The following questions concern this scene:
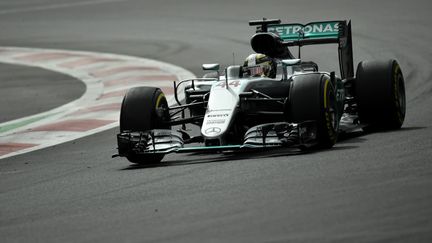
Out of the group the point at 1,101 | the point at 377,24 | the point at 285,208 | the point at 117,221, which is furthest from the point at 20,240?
the point at 377,24

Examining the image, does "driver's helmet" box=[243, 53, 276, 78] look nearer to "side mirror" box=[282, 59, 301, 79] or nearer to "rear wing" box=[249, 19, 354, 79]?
"side mirror" box=[282, 59, 301, 79]

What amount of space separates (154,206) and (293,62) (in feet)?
11.1

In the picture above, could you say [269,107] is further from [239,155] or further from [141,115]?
[141,115]

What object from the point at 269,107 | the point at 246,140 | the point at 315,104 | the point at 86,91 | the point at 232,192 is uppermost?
the point at 315,104

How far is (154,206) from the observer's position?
9.05m

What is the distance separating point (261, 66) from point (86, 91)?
7.02 m

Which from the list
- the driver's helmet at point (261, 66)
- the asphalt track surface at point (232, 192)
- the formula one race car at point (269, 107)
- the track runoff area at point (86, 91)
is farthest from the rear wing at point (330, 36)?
the track runoff area at point (86, 91)

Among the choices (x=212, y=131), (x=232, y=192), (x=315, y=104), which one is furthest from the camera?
(x=212, y=131)

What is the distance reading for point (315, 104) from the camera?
11.0 meters

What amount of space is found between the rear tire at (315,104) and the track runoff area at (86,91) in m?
3.90

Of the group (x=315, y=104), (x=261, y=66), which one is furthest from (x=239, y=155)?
(x=261, y=66)

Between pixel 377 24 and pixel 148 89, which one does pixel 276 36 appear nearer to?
pixel 148 89

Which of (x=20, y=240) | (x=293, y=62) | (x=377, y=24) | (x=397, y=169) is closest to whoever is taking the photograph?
(x=20, y=240)

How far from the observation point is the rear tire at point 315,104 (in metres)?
11.0
